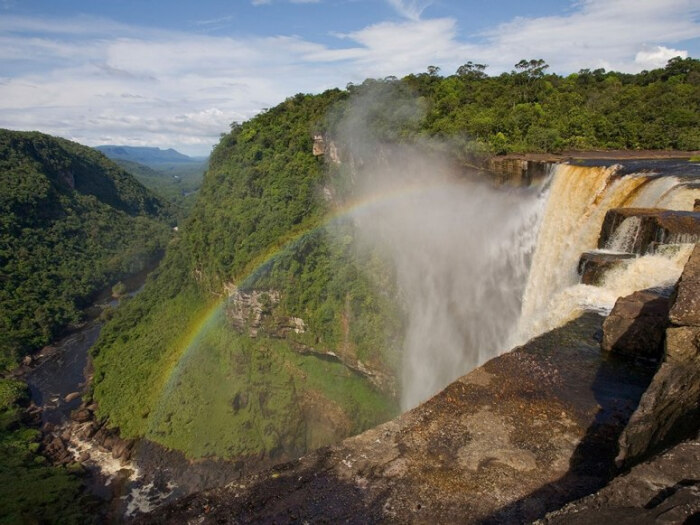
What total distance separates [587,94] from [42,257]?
59373 mm


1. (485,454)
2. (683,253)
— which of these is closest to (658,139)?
(683,253)

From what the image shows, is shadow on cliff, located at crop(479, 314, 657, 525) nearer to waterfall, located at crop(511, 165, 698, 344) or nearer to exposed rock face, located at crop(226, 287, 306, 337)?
waterfall, located at crop(511, 165, 698, 344)

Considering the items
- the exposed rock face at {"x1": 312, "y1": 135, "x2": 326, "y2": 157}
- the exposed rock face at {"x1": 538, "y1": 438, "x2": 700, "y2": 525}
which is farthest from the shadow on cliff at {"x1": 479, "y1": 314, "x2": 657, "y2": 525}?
the exposed rock face at {"x1": 312, "y1": 135, "x2": 326, "y2": 157}

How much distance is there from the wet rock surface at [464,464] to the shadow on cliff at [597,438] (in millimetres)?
16

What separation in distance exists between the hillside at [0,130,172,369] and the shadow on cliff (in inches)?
1844

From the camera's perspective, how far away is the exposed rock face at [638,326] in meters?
7.99

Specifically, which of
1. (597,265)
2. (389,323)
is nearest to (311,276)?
(389,323)

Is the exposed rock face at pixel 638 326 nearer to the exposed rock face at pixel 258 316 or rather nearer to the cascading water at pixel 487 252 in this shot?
the cascading water at pixel 487 252

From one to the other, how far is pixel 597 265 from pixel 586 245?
11.1ft

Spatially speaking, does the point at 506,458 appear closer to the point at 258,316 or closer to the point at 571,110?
the point at 571,110

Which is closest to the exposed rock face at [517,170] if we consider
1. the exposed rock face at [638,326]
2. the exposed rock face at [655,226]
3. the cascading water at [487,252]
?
the cascading water at [487,252]

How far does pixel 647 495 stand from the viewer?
135 inches

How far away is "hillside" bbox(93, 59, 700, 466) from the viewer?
26703 millimetres

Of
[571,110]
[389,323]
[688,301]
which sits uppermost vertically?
[571,110]
